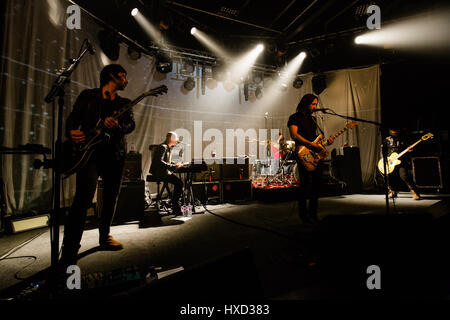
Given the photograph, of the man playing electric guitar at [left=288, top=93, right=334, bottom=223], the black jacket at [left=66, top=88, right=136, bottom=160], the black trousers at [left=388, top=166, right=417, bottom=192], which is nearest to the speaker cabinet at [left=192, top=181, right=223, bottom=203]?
the man playing electric guitar at [left=288, top=93, right=334, bottom=223]

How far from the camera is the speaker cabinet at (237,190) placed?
5699 millimetres

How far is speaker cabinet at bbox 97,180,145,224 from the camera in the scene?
12.3ft

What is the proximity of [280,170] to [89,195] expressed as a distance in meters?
5.72

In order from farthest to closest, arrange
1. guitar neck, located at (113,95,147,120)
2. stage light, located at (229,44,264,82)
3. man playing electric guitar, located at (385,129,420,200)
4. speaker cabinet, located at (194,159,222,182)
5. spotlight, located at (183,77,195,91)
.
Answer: stage light, located at (229,44,264,82), spotlight, located at (183,77,195,91), man playing electric guitar, located at (385,129,420,200), speaker cabinet, located at (194,159,222,182), guitar neck, located at (113,95,147,120)

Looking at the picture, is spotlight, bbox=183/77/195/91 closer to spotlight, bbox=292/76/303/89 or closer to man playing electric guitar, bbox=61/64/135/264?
spotlight, bbox=292/76/303/89

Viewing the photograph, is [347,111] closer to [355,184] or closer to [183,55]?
[355,184]

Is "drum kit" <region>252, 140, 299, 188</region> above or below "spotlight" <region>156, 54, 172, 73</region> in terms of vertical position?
below

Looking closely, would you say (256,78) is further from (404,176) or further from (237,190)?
(404,176)

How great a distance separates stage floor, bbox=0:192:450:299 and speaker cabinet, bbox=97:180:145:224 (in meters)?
0.26

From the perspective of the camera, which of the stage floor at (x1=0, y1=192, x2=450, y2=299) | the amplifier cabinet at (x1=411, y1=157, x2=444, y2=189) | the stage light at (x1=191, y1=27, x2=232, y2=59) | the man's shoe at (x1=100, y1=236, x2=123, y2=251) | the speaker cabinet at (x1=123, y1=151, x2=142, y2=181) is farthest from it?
the stage light at (x1=191, y1=27, x2=232, y2=59)

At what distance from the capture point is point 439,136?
6340mm

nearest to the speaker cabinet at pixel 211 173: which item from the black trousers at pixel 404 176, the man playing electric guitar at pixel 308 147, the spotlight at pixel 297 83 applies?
the man playing electric guitar at pixel 308 147
